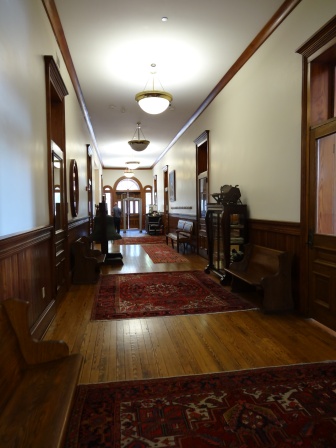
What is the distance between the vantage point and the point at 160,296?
481 cm

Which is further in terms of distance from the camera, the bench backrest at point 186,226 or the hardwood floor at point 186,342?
the bench backrest at point 186,226

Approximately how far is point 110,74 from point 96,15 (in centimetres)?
187

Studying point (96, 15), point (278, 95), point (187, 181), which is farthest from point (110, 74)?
point (187, 181)

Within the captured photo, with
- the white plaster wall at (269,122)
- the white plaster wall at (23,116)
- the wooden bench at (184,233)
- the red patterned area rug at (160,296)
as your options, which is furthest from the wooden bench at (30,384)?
the wooden bench at (184,233)

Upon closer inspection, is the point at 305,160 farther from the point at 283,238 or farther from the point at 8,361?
the point at 8,361

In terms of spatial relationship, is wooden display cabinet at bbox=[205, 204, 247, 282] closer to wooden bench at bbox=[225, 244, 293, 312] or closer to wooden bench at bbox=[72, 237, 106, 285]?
wooden bench at bbox=[225, 244, 293, 312]

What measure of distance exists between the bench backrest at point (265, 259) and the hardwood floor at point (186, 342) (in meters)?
0.61

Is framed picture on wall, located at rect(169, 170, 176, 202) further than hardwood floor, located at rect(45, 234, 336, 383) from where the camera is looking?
Yes

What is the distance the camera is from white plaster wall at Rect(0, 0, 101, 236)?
2467 mm

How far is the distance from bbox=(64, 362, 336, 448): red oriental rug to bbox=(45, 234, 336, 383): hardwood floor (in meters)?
0.19

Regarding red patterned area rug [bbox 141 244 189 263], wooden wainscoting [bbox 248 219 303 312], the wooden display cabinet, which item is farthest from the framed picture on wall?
wooden wainscoting [bbox 248 219 303 312]

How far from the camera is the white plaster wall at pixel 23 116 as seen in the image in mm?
2467

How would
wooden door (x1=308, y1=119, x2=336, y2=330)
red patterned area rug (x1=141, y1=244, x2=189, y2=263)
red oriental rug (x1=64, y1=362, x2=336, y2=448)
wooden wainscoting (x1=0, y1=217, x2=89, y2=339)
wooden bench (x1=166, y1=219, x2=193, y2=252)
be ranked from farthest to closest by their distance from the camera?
wooden bench (x1=166, y1=219, x2=193, y2=252) → red patterned area rug (x1=141, y1=244, x2=189, y2=263) → wooden door (x1=308, y1=119, x2=336, y2=330) → wooden wainscoting (x1=0, y1=217, x2=89, y2=339) → red oriental rug (x1=64, y1=362, x2=336, y2=448)

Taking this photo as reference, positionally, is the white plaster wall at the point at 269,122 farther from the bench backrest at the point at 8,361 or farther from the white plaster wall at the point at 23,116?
the bench backrest at the point at 8,361
